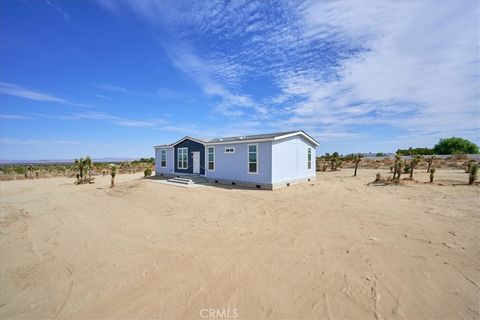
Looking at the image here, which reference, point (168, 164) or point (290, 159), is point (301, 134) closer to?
point (290, 159)

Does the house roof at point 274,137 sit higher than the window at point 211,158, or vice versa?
the house roof at point 274,137

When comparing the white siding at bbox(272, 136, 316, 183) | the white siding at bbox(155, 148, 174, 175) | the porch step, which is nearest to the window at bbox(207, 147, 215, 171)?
the porch step

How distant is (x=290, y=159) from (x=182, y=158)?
980 cm

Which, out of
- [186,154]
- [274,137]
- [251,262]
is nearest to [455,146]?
[274,137]

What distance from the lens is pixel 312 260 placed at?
4766mm

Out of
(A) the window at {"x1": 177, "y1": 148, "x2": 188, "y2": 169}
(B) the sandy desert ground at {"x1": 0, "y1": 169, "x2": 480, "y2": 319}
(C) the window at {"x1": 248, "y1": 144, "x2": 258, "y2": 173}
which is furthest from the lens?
(A) the window at {"x1": 177, "y1": 148, "x2": 188, "y2": 169}

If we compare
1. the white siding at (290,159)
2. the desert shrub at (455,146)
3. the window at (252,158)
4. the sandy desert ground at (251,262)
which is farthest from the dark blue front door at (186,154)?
the desert shrub at (455,146)

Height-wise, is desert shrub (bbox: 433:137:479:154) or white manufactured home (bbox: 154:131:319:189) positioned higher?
desert shrub (bbox: 433:137:479:154)

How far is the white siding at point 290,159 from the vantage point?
1444 centimetres

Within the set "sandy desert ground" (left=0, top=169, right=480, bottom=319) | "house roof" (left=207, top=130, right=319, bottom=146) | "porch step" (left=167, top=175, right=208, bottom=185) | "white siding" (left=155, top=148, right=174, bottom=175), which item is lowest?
"sandy desert ground" (left=0, top=169, right=480, bottom=319)

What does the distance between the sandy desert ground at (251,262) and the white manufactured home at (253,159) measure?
A: 17.9 feet

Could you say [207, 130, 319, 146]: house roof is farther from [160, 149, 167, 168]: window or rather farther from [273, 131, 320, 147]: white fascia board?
[160, 149, 167, 168]: window

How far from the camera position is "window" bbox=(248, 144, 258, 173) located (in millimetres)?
14836

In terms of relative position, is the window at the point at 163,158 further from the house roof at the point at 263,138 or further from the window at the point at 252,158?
the window at the point at 252,158
